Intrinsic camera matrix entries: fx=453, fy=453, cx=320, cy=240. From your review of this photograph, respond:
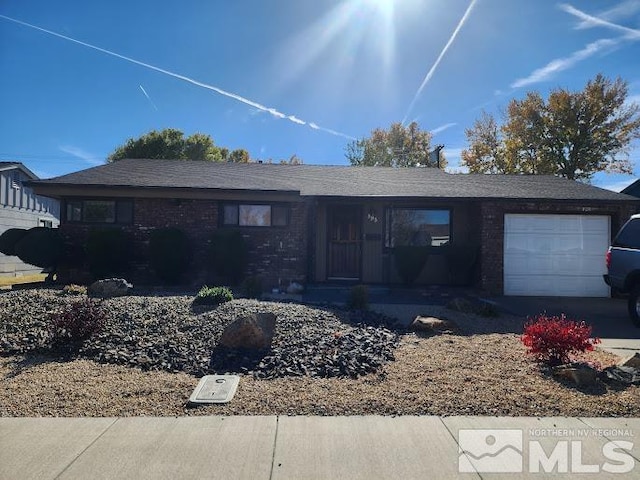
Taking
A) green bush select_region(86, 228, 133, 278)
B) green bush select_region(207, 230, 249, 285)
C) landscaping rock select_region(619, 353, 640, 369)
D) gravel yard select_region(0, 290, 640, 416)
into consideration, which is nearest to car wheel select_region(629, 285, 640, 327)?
gravel yard select_region(0, 290, 640, 416)

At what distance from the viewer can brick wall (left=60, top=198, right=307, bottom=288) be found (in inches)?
506

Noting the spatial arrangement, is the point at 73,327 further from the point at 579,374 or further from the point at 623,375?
the point at 623,375

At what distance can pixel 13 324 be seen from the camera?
6891 millimetres

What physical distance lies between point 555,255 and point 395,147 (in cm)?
3050

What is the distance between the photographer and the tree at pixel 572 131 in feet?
95.2

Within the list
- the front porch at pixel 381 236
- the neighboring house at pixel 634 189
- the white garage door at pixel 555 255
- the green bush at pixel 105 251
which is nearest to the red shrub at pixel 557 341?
the white garage door at pixel 555 255

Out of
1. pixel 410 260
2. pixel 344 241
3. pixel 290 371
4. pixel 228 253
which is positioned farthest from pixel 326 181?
pixel 290 371

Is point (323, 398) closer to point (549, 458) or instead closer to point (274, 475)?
point (274, 475)

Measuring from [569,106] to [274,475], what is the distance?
107ft

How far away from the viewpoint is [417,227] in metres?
13.5

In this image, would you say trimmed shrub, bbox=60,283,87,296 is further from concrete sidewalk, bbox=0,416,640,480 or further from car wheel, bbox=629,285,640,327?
car wheel, bbox=629,285,640,327

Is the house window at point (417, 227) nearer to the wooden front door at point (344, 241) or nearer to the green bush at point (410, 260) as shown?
the green bush at point (410, 260)

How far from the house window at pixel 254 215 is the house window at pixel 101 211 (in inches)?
111

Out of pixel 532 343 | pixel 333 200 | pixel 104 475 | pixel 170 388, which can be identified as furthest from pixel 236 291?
pixel 104 475
